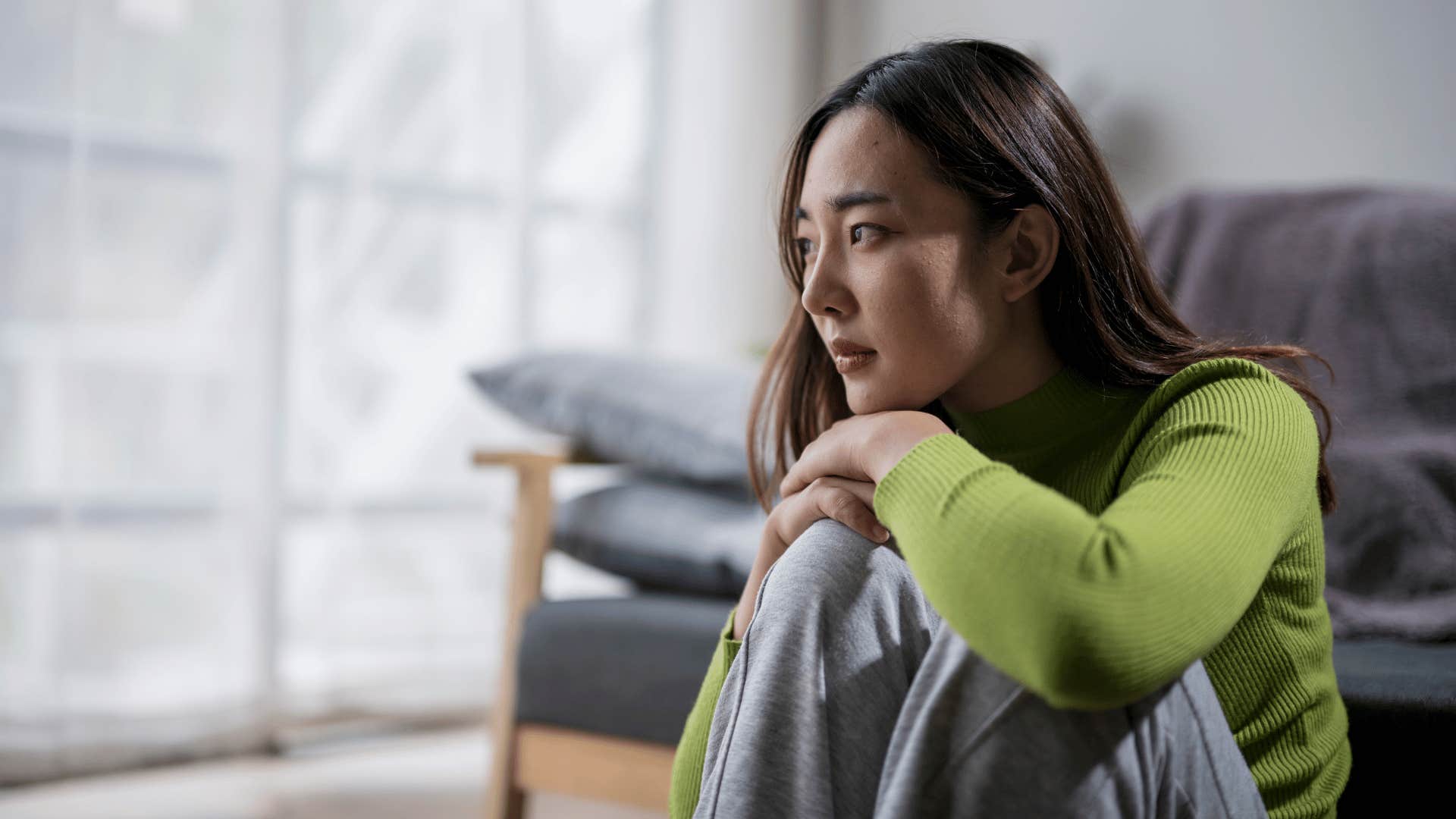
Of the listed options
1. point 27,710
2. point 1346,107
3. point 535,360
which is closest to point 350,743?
point 27,710

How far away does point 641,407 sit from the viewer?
182cm

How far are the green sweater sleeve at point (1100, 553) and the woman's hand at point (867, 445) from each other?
0.02 m

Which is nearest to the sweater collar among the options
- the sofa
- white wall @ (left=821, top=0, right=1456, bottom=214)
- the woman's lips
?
the woman's lips

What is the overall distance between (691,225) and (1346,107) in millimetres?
1443

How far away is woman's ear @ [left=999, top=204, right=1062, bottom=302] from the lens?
0.98 metres

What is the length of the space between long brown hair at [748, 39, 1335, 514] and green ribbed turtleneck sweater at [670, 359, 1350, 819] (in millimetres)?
44

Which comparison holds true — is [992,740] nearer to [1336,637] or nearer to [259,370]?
[1336,637]

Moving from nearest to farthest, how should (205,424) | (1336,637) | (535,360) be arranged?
(1336,637)
(535,360)
(205,424)

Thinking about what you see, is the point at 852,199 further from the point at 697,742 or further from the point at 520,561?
the point at 520,561

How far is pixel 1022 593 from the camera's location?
71 cm

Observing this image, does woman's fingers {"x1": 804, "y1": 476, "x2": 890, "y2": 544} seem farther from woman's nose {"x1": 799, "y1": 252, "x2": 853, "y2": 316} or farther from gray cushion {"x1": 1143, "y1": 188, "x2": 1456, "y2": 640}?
gray cushion {"x1": 1143, "y1": 188, "x2": 1456, "y2": 640}

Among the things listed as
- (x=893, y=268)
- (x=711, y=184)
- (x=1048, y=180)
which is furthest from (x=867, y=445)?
(x=711, y=184)

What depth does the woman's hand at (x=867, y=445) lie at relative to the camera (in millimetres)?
862

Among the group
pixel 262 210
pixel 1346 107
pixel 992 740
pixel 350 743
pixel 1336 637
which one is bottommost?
pixel 350 743
